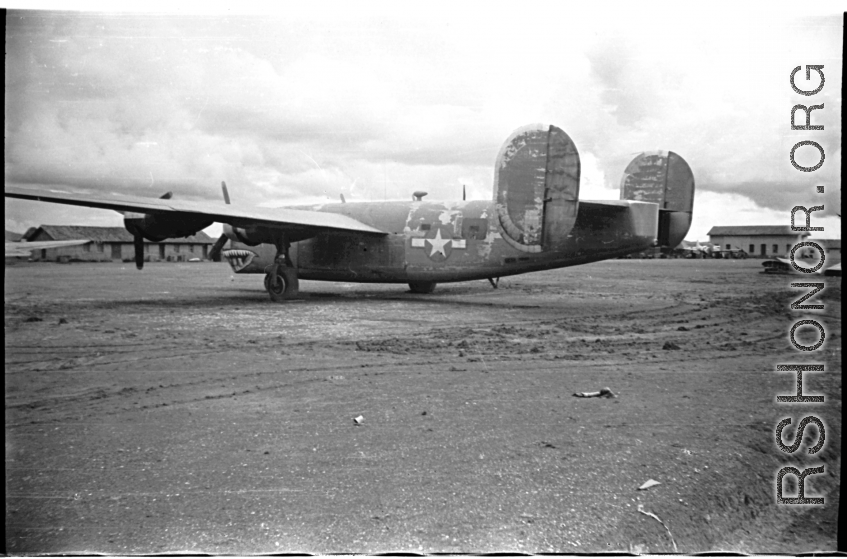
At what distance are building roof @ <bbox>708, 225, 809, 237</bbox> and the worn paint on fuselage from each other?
0.93 m

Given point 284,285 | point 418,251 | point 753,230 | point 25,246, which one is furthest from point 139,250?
point 753,230

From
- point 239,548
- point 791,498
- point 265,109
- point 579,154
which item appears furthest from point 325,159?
point 791,498

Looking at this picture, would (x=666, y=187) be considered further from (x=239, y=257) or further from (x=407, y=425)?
(x=239, y=257)

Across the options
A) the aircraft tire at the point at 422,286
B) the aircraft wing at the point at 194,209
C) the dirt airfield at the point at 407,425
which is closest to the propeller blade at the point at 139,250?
the dirt airfield at the point at 407,425

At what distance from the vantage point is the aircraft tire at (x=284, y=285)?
20.7ft

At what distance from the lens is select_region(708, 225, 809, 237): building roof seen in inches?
134

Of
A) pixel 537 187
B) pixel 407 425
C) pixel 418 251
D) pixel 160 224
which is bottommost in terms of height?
pixel 407 425

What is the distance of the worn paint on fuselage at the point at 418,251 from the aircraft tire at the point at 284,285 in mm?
165

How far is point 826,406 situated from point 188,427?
384 centimetres

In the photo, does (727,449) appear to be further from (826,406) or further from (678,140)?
(678,140)

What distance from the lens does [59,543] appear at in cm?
274

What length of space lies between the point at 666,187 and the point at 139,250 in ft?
13.8

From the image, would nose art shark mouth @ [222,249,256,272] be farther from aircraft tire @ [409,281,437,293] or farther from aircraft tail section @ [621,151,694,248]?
aircraft tail section @ [621,151,694,248]

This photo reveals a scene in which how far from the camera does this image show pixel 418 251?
24.3 feet
